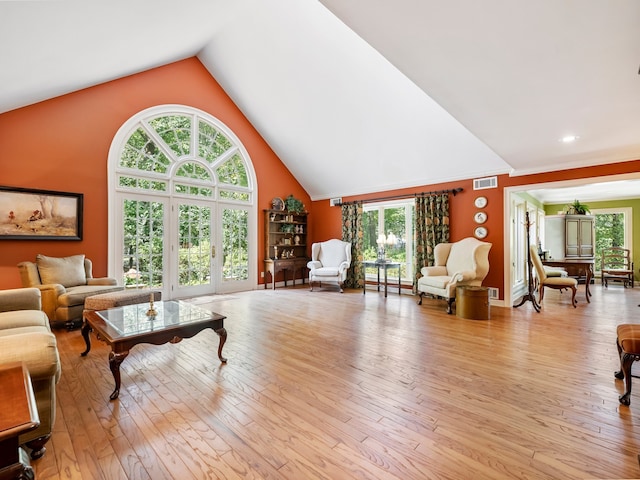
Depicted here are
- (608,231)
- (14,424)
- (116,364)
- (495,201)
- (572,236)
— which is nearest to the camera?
(14,424)

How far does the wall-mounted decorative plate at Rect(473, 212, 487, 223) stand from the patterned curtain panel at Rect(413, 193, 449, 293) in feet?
1.59

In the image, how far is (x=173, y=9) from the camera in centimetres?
353

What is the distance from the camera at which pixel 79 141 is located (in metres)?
4.59

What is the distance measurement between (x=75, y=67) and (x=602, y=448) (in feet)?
19.6

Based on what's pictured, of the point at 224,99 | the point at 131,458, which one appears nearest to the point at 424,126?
the point at 224,99

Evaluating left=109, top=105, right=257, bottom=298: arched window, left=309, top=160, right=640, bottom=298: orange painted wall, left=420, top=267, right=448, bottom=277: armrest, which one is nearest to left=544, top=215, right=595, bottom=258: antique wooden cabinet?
left=309, top=160, right=640, bottom=298: orange painted wall

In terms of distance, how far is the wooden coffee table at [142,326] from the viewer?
214cm

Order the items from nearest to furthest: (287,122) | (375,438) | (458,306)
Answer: (375,438) → (458,306) → (287,122)

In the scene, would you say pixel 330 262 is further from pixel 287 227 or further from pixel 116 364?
pixel 116 364

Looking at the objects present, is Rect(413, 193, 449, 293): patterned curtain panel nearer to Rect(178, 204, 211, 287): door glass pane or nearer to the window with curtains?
the window with curtains

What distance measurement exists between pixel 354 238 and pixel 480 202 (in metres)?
2.81

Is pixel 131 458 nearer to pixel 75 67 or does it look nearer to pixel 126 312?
pixel 126 312

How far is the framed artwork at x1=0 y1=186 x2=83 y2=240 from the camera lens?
A: 4023mm

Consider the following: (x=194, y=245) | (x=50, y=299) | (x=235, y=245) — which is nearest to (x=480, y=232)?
(x=235, y=245)
